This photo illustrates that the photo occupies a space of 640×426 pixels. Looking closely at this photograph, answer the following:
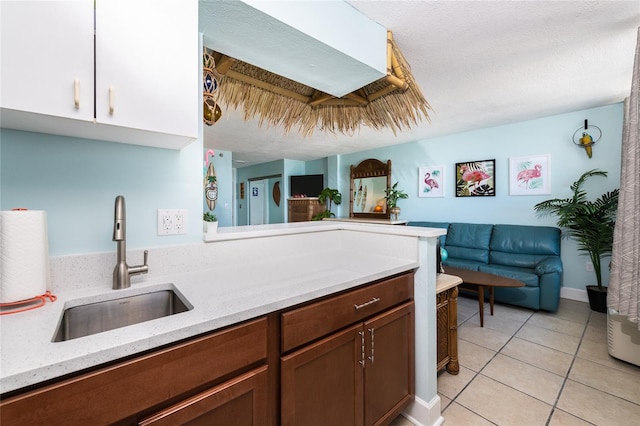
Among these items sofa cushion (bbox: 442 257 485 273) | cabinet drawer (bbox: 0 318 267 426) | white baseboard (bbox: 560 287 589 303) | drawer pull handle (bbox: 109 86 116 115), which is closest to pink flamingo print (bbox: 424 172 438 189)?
sofa cushion (bbox: 442 257 485 273)

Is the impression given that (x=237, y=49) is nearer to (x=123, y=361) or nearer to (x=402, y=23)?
(x=402, y=23)

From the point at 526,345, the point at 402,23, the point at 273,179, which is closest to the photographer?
the point at 402,23

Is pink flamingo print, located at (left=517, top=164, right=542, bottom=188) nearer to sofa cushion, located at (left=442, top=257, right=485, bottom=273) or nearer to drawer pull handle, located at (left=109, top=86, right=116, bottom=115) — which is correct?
sofa cushion, located at (left=442, top=257, right=485, bottom=273)

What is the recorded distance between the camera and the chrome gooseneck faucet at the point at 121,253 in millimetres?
1024

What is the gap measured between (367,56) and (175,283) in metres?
1.56

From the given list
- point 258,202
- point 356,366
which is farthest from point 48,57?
point 258,202

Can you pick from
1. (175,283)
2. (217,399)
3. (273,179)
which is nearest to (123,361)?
(217,399)

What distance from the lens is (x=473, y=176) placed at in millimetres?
4191

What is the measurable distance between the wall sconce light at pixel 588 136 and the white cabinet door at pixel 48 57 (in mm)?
4545

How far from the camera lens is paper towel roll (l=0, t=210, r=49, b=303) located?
33.5 inches

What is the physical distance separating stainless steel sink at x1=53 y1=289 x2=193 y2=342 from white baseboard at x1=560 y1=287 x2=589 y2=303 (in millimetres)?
4396

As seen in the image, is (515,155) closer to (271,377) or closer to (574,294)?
(574,294)

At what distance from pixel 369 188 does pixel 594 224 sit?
11.1 feet

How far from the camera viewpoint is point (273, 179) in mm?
7727
